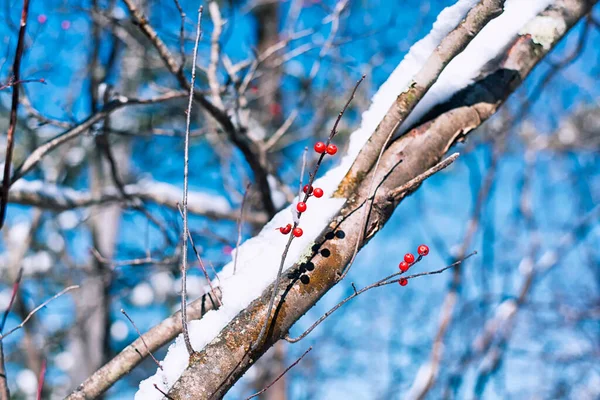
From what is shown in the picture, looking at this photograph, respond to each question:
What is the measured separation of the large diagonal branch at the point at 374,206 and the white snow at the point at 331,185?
0.11ft

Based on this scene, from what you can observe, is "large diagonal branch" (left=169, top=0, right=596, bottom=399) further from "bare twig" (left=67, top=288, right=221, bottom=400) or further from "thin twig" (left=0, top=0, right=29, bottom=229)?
"thin twig" (left=0, top=0, right=29, bottom=229)

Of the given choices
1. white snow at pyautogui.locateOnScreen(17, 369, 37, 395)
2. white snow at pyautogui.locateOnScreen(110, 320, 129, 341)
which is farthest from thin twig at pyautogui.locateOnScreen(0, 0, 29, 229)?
white snow at pyautogui.locateOnScreen(110, 320, 129, 341)

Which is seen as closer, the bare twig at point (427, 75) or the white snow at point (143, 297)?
the bare twig at point (427, 75)

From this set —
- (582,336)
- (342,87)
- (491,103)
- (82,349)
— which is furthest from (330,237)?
(582,336)

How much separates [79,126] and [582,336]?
19.4 feet

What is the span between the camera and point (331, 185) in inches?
56.1

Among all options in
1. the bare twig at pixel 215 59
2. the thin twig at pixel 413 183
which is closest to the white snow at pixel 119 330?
the bare twig at pixel 215 59

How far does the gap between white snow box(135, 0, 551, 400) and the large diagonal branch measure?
0.03 m

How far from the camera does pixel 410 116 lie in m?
1.53

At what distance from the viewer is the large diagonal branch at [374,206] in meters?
1.11

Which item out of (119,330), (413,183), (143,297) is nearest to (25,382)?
(119,330)

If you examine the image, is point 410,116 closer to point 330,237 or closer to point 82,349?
point 330,237

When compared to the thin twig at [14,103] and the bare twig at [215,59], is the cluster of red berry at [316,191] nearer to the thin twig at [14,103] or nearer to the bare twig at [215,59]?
the thin twig at [14,103]

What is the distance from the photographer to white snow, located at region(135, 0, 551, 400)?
1188 millimetres
